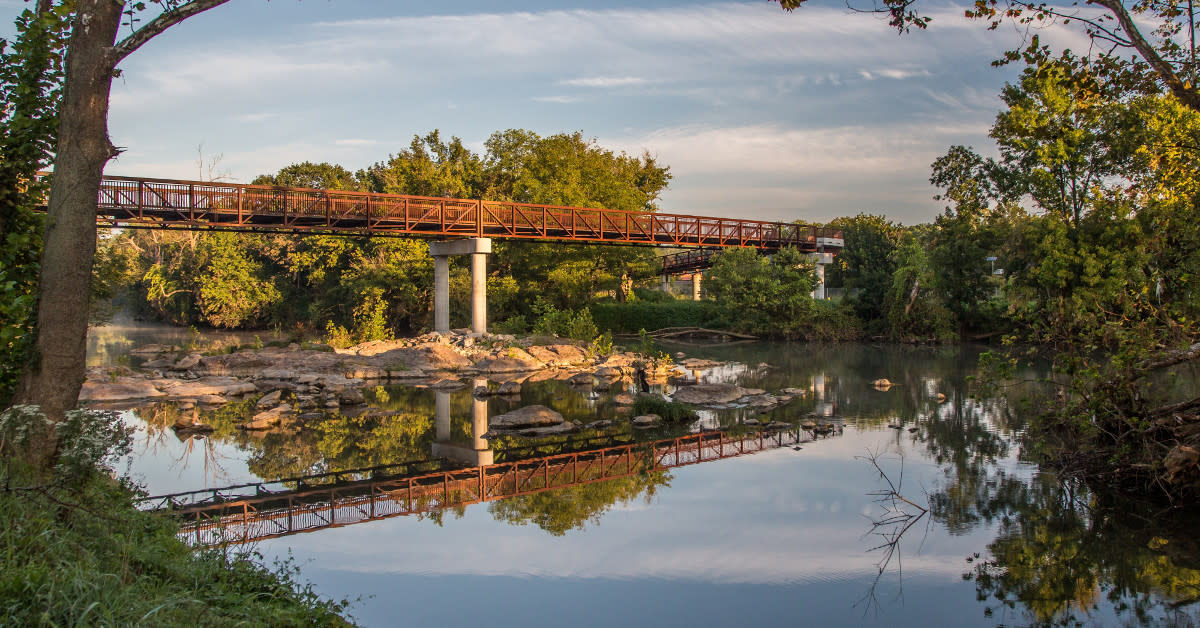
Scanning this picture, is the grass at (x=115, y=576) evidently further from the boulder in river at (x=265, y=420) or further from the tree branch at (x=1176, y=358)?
the tree branch at (x=1176, y=358)

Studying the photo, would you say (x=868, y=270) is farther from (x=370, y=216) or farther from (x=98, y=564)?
(x=98, y=564)

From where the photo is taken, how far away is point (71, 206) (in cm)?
655

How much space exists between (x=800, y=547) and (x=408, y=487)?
16.8 feet

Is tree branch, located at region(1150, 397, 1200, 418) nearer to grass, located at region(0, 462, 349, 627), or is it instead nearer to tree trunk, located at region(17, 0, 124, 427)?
grass, located at region(0, 462, 349, 627)

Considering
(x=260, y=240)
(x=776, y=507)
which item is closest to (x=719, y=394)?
(x=776, y=507)

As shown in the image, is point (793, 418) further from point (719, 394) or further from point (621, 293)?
point (621, 293)

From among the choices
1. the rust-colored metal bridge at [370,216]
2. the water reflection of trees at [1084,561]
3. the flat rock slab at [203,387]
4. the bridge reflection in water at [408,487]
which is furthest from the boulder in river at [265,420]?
the water reflection of trees at [1084,561]

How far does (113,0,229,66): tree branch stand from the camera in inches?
259

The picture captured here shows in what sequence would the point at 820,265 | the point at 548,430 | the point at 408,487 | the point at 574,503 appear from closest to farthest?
the point at 574,503, the point at 408,487, the point at 548,430, the point at 820,265

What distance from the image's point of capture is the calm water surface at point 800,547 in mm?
6355

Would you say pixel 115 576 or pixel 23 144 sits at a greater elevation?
pixel 23 144

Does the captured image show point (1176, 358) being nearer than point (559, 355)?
Yes

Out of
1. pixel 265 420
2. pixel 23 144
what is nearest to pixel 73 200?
pixel 23 144

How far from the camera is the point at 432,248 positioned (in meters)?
30.0
